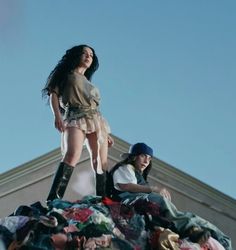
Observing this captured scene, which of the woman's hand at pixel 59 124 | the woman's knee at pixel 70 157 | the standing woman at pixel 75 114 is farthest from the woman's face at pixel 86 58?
the woman's knee at pixel 70 157

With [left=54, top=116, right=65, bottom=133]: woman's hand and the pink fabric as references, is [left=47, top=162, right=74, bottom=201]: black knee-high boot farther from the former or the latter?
the pink fabric

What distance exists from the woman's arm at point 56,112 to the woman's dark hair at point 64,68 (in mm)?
70

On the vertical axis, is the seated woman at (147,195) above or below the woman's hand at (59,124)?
below

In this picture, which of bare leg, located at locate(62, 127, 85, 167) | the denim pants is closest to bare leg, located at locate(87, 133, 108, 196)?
bare leg, located at locate(62, 127, 85, 167)

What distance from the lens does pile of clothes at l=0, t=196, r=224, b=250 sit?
162 inches

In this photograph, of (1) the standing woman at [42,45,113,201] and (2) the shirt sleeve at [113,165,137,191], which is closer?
(2) the shirt sleeve at [113,165,137,191]

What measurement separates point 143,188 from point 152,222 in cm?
35

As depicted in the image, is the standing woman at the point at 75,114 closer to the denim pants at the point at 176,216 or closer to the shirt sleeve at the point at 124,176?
the shirt sleeve at the point at 124,176

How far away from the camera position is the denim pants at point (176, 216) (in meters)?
4.67

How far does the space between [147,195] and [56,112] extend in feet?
3.41

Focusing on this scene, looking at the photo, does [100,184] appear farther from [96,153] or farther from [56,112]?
[56,112]

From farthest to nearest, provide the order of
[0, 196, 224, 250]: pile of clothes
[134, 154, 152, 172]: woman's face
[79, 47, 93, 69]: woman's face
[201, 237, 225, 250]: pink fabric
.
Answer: [79, 47, 93, 69]: woman's face, [134, 154, 152, 172]: woman's face, [201, 237, 225, 250]: pink fabric, [0, 196, 224, 250]: pile of clothes

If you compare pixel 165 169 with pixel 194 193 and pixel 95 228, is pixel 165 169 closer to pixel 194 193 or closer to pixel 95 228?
pixel 194 193

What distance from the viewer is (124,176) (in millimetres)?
5051
